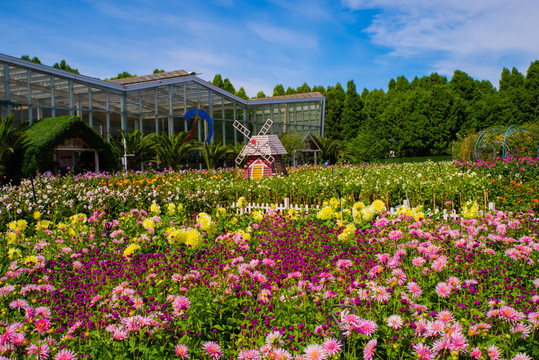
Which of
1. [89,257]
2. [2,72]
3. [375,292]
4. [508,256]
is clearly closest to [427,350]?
[375,292]

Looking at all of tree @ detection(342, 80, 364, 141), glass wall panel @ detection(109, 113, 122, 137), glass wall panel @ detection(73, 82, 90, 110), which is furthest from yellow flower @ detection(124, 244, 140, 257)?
tree @ detection(342, 80, 364, 141)

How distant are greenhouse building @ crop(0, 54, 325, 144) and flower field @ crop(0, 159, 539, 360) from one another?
12211 mm

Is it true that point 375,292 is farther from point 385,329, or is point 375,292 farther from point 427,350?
point 427,350

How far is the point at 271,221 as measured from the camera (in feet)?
14.1

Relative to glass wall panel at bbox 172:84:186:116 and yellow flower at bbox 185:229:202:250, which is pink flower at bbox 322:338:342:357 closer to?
yellow flower at bbox 185:229:202:250

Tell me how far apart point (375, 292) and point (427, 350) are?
45 cm

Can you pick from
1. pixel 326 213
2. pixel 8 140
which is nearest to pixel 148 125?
pixel 8 140

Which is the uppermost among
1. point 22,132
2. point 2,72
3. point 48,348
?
point 2,72

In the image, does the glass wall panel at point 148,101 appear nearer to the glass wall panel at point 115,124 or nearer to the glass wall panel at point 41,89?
the glass wall panel at point 115,124

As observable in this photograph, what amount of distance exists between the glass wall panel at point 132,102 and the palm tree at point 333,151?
35.3 ft

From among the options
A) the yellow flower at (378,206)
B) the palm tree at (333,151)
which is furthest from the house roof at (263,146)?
the yellow flower at (378,206)

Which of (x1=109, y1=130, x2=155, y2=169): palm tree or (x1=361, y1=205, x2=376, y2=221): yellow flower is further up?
(x1=109, y1=130, x2=155, y2=169): palm tree

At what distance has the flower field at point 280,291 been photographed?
70.4 inches

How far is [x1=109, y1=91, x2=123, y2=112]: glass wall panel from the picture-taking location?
1744 centimetres
